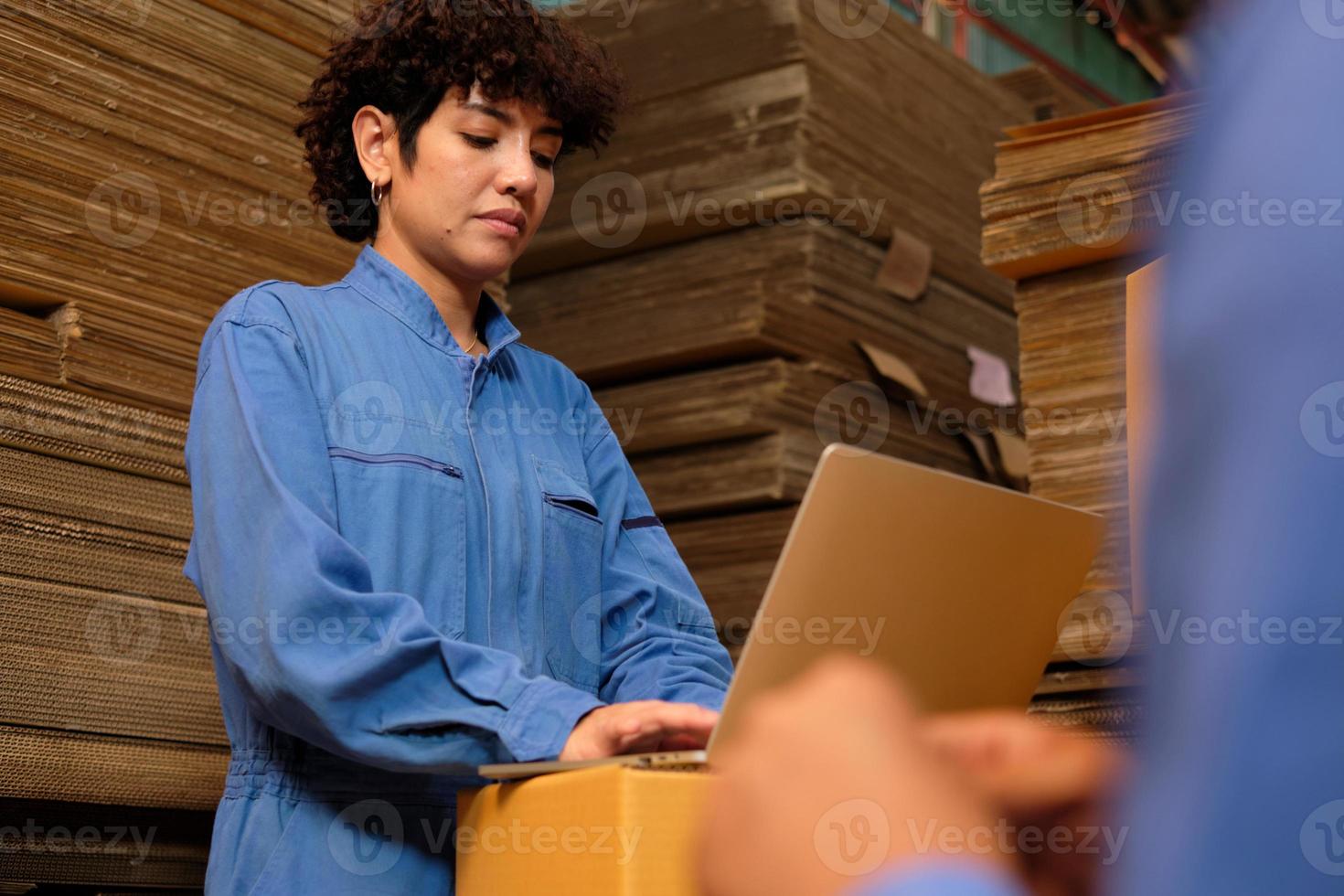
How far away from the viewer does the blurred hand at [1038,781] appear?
0.63 m

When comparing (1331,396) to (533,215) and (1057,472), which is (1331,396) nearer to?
(533,215)

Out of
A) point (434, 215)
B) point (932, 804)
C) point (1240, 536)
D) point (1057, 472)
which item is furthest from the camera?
point (1057, 472)

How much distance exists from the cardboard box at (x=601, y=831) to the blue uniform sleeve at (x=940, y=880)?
96 cm

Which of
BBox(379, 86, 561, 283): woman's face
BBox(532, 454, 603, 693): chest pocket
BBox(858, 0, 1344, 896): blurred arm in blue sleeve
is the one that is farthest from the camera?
BBox(379, 86, 561, 283): woman's face

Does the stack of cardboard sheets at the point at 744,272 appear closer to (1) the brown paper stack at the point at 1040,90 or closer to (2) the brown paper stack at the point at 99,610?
(1) the brown paper stack at the point at 1040,90

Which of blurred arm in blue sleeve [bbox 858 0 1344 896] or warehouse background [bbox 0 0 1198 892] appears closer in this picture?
blurred arm in blue sleeve [bbox 858 0 1344 896]

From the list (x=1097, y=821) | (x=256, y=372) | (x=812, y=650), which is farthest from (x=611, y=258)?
(x=1097, y=821)

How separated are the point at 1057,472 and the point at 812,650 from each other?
5.57 feet

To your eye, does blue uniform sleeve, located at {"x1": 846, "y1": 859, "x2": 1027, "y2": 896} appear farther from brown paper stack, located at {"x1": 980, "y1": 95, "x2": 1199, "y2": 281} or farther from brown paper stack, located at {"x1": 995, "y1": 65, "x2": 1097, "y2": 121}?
brown paper stack, located at {"x1": 995, "y1": 65, "x2": 1097, "y2": 121}

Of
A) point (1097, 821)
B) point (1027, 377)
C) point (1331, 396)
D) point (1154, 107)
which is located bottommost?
point (1097, 821)

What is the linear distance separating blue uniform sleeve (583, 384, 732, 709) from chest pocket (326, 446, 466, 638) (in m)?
0.31

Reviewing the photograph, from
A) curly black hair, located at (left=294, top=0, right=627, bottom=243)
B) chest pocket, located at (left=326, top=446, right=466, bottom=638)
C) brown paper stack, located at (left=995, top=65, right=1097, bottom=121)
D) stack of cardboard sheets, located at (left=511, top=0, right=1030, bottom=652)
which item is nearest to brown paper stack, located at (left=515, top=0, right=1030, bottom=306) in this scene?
stack of cardboard sheets, located at (left=511, top=0, right=1030, bottom=652)

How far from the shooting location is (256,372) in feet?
5.94

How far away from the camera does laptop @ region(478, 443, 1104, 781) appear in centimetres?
120
